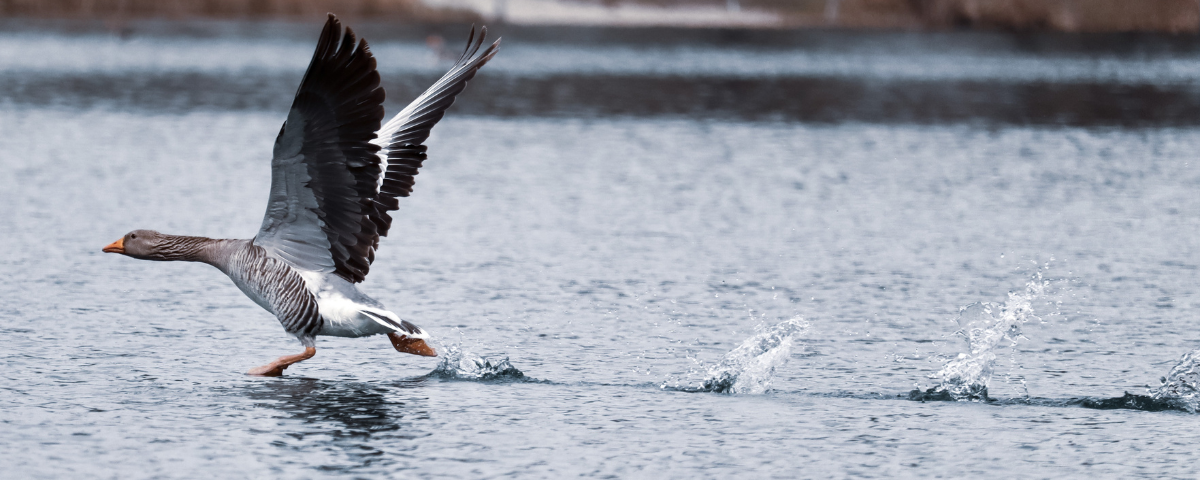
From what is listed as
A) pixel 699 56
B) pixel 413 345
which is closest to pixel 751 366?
pixel 413 345

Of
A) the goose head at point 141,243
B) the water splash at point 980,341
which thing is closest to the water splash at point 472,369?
the goose head at point 141,243

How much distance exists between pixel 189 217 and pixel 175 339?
A: 20.1 feet

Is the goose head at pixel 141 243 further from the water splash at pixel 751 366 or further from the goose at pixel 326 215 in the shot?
the water splash at pixel 751 366

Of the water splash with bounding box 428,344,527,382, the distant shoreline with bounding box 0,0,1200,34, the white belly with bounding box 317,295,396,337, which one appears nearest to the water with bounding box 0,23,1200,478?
the water splash with bounding box 428,344,527,382

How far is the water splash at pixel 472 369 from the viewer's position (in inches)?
342

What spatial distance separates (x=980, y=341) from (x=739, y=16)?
96508 mm

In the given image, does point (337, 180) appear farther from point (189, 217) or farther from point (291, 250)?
point (189, 217)

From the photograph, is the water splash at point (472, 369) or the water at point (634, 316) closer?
the water at point (634, 316)

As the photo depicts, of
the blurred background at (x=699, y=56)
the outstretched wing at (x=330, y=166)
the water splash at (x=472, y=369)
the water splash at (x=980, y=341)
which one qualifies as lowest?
the water splash at (x=472, y=369)

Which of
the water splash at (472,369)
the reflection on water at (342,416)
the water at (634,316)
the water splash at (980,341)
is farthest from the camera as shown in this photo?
the water splash at (472,369)

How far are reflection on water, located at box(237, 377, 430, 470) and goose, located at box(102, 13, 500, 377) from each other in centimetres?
21

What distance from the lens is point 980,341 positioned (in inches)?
361

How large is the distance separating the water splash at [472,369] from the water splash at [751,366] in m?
0.83

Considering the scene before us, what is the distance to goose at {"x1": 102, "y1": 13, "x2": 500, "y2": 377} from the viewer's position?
7551 millimetres
